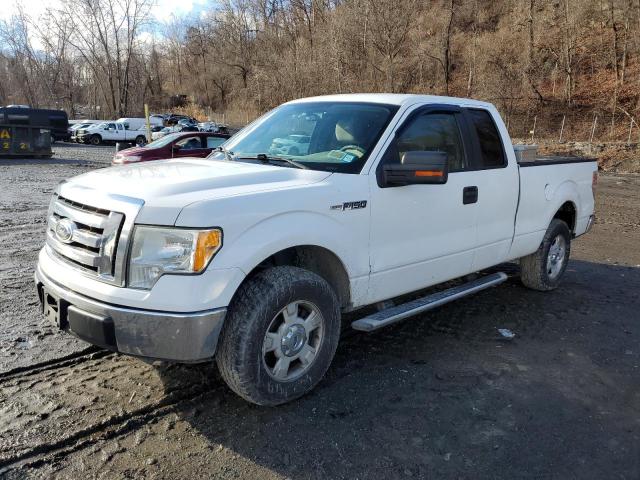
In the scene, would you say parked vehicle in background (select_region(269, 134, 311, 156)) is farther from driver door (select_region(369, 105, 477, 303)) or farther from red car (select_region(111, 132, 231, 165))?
red car (select_region(111, 132, 231, 165))

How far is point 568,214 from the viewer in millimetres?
6535

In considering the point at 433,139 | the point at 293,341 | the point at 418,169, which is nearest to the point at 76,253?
the point at 293,341

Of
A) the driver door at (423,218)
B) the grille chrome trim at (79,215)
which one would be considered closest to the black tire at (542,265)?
the driver door at (423,218)

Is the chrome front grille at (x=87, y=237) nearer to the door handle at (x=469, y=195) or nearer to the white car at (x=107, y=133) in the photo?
the door handle at (x=469, y=195)

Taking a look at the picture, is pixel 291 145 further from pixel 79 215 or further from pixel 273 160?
pixel 79 215

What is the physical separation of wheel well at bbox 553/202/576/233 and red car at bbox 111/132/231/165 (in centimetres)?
988

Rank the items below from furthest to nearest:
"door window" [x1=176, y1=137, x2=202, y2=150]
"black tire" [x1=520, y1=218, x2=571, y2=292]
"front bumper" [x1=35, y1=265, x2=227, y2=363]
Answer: "door window" [x1=176, y1=137, x2=202, y2=150]
"black tire" [x1=520, y1=218, x2=571, y2=292]
"front bumper" [x1=35, y1=265, x2=227, y2=363]

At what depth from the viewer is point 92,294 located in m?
3.12

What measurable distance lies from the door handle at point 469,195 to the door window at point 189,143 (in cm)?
1202

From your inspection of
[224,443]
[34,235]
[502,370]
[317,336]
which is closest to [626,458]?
[502,370]

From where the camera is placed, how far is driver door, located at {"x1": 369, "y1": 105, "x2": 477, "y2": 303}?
3969 mm

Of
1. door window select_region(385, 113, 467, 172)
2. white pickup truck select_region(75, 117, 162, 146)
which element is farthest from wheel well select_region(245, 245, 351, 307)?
white pickup truck select_region(75, 117, 162, 146)

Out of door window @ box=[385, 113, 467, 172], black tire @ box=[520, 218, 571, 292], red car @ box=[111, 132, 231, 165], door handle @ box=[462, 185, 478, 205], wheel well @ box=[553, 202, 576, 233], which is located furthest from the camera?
red car @ box=[111, 132, 231, 165]

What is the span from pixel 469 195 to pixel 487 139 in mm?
736
